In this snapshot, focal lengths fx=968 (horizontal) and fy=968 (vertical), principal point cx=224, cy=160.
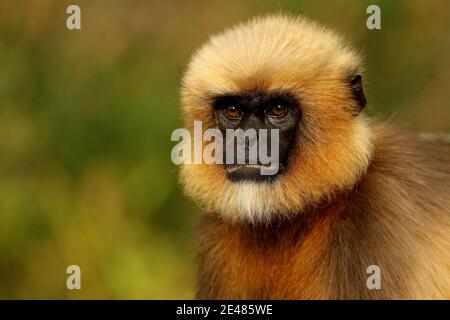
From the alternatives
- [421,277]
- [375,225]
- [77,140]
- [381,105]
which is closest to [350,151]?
[375,225]

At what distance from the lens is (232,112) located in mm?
6320

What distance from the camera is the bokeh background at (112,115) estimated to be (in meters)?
10.8

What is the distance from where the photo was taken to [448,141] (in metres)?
7.09

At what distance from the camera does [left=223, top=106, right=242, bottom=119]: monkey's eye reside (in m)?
6.29

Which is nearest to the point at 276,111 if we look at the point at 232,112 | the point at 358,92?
the point at 232,112

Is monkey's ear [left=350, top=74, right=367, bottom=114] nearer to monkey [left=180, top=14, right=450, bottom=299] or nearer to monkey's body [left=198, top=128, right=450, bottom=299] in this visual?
monkey [left=180, top=14, right=450, bottom=299]

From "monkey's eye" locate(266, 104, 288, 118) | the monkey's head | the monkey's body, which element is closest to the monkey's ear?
the monkey's head

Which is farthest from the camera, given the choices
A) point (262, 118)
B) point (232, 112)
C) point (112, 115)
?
point (112, 115)

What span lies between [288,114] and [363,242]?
95 centimetres

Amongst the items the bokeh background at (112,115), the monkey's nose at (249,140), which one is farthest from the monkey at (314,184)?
the bokeh background at (112,115)

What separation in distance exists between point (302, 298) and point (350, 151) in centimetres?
101

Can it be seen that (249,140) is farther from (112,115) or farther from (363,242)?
(112,115)

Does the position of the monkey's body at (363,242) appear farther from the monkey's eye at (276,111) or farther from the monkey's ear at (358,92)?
the monkey's eye at (276,111)

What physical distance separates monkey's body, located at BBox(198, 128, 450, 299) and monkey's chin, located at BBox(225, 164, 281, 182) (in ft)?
1.30
